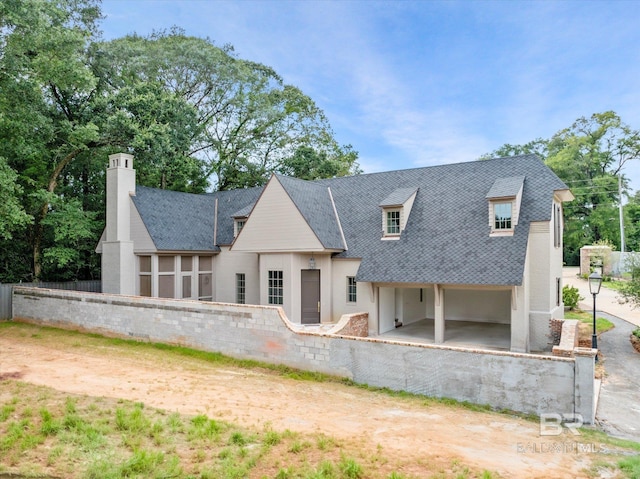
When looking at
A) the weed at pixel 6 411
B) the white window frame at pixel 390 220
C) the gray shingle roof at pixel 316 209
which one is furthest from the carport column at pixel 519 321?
the weed at pixel 6 411

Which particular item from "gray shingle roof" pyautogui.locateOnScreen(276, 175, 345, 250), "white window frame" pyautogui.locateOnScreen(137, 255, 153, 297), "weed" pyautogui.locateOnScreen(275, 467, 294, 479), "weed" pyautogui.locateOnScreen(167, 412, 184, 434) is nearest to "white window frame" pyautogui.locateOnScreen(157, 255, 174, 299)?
"white window frame" pyautogui.locateOnScreen(137, 255, 153, 297)

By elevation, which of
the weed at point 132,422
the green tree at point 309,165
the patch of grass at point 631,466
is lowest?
the patch of grass at point 631,466

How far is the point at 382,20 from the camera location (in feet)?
61.4

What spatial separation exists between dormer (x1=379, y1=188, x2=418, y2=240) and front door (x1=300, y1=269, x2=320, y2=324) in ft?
11.8

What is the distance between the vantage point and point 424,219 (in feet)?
57.5

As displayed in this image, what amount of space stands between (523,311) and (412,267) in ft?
13.6

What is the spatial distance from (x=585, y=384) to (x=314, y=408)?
19.4ft

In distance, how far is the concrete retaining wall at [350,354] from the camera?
9125mm

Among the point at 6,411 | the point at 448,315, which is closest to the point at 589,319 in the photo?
the point at 448,315

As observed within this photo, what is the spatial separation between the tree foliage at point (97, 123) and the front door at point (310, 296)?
11.7 m

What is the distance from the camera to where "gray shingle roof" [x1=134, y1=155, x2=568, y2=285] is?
14836 millimetres

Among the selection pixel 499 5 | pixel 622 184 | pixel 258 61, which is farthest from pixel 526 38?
pixel 622 184

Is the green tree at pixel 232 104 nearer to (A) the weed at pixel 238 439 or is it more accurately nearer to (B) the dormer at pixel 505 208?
(B) the dormer at pixel 505 208

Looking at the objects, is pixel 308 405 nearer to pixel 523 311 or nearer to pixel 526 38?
pixel 523 311
